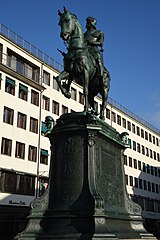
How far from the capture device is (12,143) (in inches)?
1672

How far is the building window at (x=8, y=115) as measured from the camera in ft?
140

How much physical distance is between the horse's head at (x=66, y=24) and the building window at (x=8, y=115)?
31.4 meters

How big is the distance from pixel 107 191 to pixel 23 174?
33.0 meters

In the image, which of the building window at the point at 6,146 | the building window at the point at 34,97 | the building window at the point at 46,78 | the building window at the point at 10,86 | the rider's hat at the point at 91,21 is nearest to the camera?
the rider's hat at the point at 91,21

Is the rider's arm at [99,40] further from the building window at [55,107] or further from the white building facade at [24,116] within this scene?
the building window at [55,107]

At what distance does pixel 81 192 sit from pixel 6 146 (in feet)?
107

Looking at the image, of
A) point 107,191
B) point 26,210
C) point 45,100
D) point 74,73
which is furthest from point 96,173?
point 45,100

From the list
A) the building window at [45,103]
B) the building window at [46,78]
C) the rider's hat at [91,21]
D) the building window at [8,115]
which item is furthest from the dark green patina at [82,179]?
the building window at [46,78]

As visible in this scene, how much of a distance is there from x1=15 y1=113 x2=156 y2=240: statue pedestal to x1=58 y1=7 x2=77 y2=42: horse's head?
8.47ft

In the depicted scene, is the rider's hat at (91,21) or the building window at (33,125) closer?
the rider's hat at (91,21)

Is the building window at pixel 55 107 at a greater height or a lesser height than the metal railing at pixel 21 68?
lesser

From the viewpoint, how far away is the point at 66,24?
11789 millimetres

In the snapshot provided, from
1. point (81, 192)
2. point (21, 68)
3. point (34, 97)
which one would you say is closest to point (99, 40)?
point (81, 192)

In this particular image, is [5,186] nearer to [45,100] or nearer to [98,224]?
[45,100]
